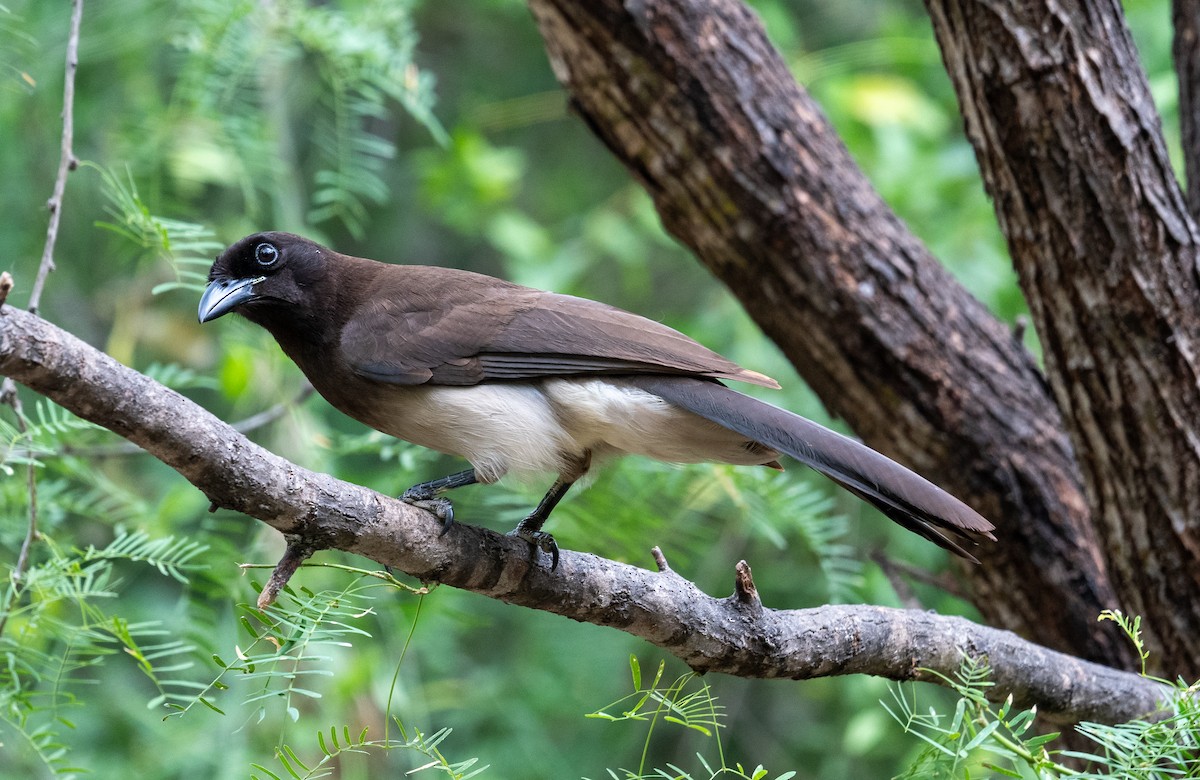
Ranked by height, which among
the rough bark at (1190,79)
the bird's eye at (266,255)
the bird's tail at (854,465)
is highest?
the rough bark at (1190,79)

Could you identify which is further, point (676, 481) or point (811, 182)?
point (676, 481)

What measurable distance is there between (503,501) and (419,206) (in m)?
3.55

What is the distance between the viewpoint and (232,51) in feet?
13.5

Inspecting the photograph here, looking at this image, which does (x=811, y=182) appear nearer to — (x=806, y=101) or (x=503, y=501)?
(x=806, y=101)

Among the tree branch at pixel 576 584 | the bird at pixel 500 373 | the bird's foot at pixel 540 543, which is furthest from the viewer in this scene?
the bird at pixel 500 373

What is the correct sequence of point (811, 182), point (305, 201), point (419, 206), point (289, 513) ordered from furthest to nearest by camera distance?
point (419, 206)
point (305, 201)
point (811, 182)
point (289, 513)

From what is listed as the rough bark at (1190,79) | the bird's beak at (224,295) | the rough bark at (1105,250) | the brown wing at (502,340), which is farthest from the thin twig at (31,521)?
the rough bark at (1190,79)

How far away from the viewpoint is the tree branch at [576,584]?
1.76 m

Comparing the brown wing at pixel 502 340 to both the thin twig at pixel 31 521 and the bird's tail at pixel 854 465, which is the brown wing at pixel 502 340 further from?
the thin twig at pixel 31 521

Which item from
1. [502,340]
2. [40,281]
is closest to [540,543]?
[502,340]

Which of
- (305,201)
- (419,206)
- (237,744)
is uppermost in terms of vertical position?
(419,206)

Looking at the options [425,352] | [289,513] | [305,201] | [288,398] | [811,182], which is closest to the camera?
[289,513]

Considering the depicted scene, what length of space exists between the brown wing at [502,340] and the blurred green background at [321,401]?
0.47 metres

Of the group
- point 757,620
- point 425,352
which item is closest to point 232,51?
point 425,352
